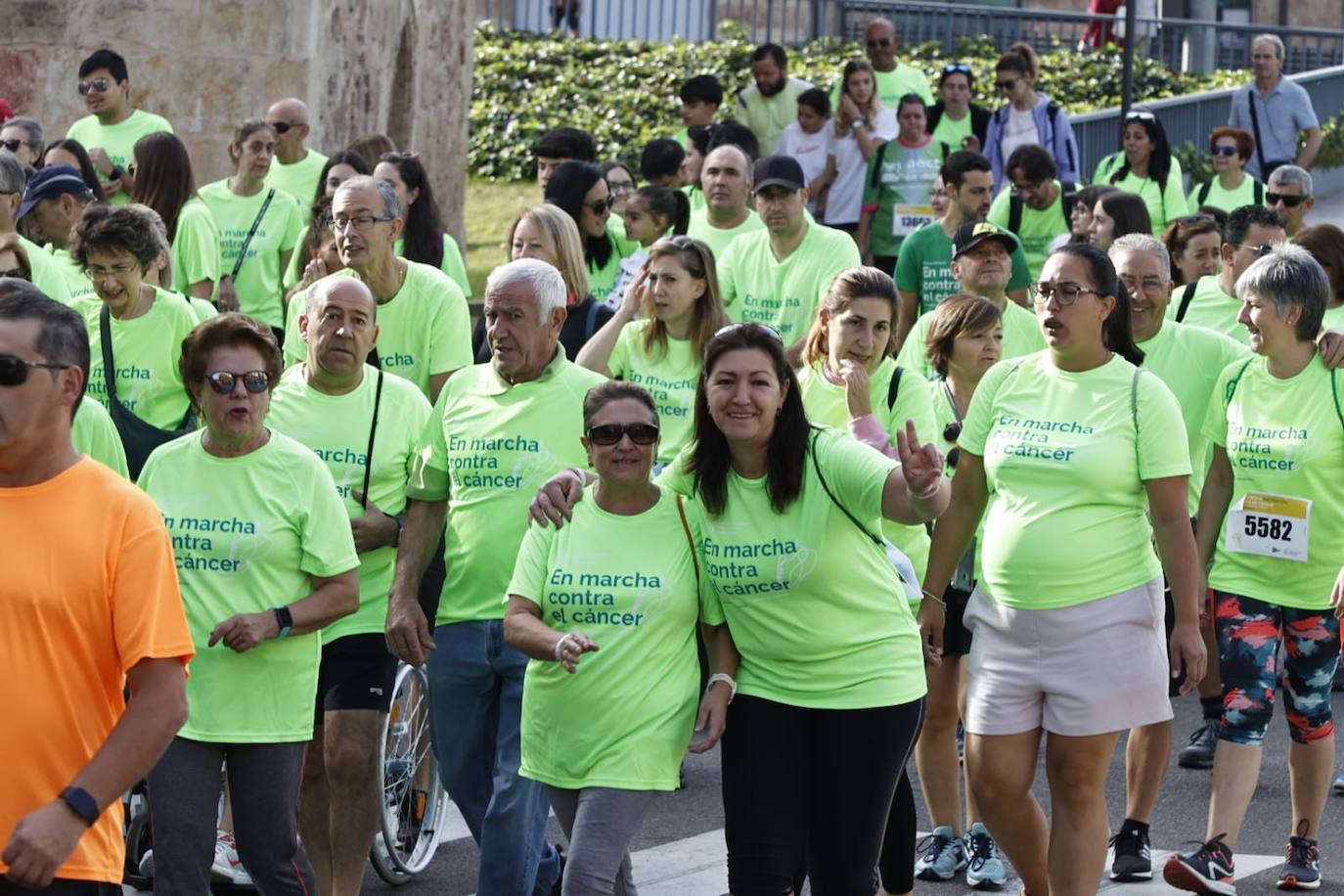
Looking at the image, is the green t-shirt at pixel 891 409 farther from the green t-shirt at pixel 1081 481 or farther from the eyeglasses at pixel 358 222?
the eyeglasses at pixel 358 222

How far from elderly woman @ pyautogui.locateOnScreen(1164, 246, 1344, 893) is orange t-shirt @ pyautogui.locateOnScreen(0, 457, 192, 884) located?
167 inches

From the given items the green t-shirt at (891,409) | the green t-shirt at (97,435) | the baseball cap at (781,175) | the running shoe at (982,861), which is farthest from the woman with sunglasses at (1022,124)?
the green t-shirt at (97,435)

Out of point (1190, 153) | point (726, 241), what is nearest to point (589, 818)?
point (726, 241)

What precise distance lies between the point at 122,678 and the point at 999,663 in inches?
113

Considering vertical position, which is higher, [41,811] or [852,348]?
[852,348]

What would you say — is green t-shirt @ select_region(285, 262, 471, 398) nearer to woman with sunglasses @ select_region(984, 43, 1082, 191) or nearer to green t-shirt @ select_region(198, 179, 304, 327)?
green t-shirt @ select_region(198, 179, 304, 327)

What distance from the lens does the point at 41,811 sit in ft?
13.6

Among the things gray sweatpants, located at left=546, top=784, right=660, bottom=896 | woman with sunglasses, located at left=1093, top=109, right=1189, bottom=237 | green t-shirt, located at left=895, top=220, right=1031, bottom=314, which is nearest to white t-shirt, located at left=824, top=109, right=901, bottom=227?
woman with sunglasses, located at left=1093, top=109, right=1189, bottom=237

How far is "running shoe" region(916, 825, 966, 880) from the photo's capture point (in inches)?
296

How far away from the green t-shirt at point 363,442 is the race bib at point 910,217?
8114 millimetres

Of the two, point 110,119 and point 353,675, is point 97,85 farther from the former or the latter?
point 353,675

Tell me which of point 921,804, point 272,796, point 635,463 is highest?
point 635,463

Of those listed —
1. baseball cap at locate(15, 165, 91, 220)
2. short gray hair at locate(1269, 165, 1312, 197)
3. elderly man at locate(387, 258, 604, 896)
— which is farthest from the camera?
short gray hair at locate(1269, 165, 1312, 197)

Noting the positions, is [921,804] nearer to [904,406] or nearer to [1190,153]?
[904,406]
